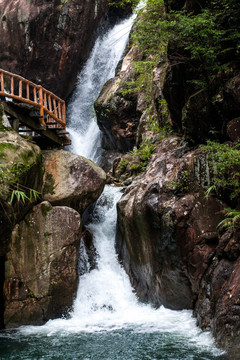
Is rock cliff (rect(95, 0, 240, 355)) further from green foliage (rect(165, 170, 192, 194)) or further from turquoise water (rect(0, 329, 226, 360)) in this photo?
turquoise water (rect(0, 329, 226, 360))

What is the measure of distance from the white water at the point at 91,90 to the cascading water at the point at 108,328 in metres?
8.58

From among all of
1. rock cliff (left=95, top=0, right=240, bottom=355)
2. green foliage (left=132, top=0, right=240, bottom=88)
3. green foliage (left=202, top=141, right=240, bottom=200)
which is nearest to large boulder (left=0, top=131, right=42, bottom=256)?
rock cliff (left=95, top=0, right=240, bottom=355)

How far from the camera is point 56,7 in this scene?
2128cm

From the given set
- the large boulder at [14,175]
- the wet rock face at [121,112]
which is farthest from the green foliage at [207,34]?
the wet rock face at [121,112]

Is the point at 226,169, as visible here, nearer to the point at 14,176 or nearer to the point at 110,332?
the point at 110,332

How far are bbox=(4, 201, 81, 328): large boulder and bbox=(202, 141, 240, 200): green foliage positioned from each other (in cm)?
425

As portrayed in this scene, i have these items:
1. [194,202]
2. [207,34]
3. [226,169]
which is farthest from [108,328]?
[207,34]

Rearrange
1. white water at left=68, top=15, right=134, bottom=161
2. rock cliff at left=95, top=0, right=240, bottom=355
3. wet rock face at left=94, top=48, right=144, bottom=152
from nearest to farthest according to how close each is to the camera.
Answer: rock cliff at left=95, top=0, right=240, bottom=355, wet rock face at left=94, top=48, right=144, bottom=152, white water at left=68, top=15, right=134, bottom=161

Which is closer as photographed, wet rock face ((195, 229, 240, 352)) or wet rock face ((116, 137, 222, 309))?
wet rock face ((195, 229, 240, 352))

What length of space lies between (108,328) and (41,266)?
2.49m

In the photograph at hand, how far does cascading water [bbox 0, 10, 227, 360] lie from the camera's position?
19.0 ft

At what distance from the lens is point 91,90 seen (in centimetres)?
2309

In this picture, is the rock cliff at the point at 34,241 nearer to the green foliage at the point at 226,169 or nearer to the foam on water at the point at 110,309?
the foam on water at the point at 110,309

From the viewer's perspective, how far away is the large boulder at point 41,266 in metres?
8.34
